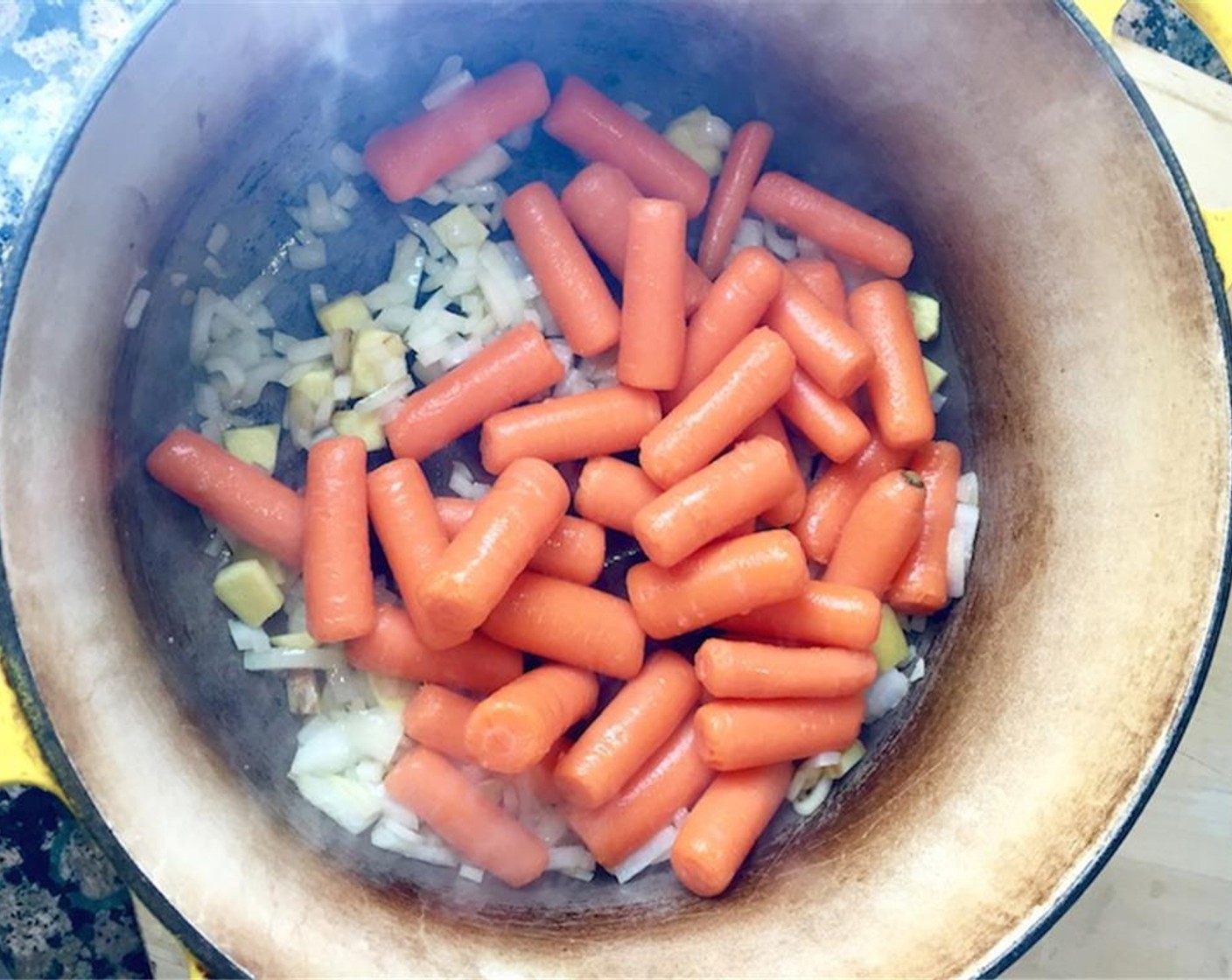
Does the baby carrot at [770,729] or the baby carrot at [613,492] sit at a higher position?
the baby carrot at [613,492]

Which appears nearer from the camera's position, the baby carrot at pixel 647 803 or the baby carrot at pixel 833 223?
the baby carrot at pixel 647 803

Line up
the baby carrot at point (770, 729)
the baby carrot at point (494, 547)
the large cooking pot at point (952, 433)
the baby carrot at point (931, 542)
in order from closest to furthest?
the large cooking pot at point (952, 433) < the baby carrot at point (494, 547) < the baby carrot at point (770, 729) < the baby carrot at point (931, 542)

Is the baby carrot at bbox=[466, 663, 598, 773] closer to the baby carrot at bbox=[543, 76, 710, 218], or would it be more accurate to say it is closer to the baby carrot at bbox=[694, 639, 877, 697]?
the baby carrot at bbox=[694, 639, 877, 697]

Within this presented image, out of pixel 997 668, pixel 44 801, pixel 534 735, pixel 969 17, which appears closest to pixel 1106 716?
pixel 997 668

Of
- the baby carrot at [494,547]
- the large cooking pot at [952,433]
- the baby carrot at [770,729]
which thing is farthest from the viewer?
the baby carrot at [770,729]

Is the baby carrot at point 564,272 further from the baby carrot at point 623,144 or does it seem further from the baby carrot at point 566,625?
the baby carrot at point 566,625

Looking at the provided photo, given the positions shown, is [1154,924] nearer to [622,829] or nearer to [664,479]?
[622,829]

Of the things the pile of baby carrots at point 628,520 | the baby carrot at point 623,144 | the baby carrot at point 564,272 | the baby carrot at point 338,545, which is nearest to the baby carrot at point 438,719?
the pile of baby carrots at point 628,520

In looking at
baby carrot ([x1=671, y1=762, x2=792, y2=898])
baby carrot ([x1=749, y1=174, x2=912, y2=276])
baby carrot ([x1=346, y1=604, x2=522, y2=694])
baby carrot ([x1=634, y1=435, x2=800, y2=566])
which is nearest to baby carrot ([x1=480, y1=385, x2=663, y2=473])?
baby carrot ([x1=634, y1=435, x2=800, y2=566])

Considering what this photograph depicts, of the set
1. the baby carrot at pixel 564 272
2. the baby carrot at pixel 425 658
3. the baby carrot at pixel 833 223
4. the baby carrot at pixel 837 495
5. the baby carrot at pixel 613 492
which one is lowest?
the baby carrot at pixel 425 658
